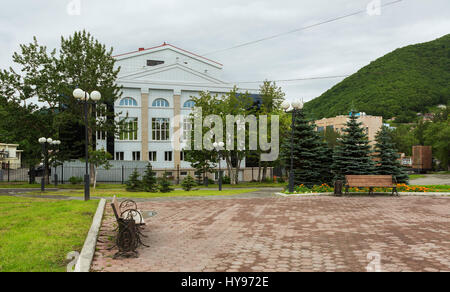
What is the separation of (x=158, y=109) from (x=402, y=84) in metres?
53.3

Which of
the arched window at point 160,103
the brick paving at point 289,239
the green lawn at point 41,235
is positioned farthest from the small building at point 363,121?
the green lawn at point 41,235

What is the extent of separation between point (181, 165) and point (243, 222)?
3314 cm

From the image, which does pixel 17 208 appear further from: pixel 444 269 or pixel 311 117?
pixel 311 117

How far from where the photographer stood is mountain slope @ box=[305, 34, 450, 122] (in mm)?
70750

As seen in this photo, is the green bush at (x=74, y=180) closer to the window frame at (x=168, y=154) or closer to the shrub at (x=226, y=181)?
the window frame at (x=168, y=154)

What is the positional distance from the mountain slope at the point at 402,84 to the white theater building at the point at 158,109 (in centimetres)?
3499

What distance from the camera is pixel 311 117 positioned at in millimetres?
21797

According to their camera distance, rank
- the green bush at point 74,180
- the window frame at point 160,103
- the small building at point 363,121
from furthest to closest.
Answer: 1. the small building at point 363,121
2. the window frame at point 160,103
3. the green bush at point 74,180

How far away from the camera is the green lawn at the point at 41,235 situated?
5684 millimetres

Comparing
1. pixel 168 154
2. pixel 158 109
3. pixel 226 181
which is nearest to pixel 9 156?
pixel 158 109

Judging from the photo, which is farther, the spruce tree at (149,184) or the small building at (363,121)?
the small building at (363,121)

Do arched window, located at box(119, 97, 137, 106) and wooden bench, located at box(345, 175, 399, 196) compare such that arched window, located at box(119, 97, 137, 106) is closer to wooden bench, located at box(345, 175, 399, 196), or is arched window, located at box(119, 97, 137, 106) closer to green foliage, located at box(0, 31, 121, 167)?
green foliage, located at box(0, 31, 121, 167)

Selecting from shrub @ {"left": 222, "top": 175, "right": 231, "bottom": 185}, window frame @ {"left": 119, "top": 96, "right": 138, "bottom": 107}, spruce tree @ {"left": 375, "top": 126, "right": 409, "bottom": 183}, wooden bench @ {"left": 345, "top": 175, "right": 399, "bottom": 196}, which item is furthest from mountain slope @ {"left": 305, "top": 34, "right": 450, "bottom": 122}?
wooden bench @ {"left": 345, "top": 175, "right": 399, "bottom": 196}
